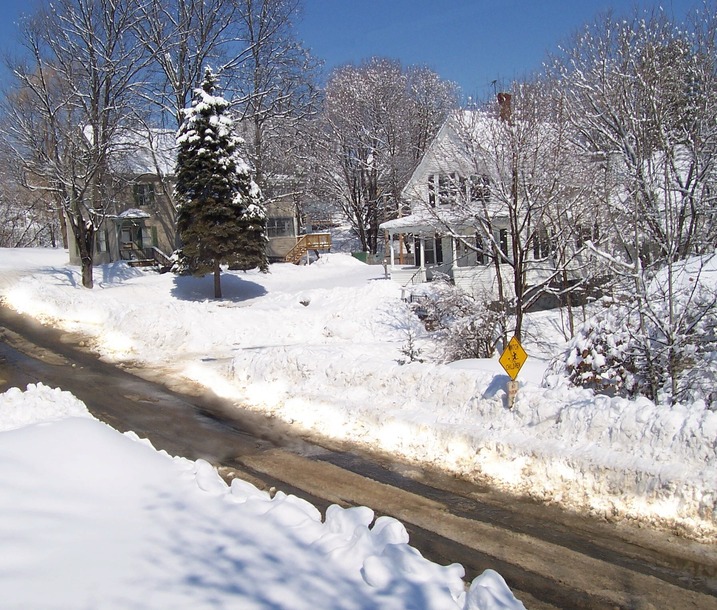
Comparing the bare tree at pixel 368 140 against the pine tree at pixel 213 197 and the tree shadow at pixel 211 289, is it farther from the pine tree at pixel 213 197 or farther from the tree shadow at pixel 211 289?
the pine tree at pixel 213 197

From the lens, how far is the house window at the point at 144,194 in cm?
4500

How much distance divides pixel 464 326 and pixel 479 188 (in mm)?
4190

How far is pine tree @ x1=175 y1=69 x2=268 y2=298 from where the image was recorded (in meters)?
29.4

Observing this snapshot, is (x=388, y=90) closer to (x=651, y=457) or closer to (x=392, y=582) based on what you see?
(x=651, y=457)

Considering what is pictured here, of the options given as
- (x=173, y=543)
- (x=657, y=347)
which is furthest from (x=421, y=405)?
(x=173, y=543)

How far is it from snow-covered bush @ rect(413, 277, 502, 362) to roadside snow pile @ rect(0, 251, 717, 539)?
5.18 ft

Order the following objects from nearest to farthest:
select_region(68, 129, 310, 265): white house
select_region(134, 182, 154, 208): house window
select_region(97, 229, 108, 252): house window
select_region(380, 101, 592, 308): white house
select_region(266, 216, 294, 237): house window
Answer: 1. select_region(380, 101, 592, 308): white house
2. select_region(68, 129, 310, 265): white house
3. select_region(97, 229, 108, 252): house window
4. select_region(134, 182, 154, 208): house window
5. select_region(266, 216, 294, 237): house window

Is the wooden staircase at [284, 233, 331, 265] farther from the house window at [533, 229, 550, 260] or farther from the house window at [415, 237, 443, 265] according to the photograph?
the house window at [533, 229, 550, 260]

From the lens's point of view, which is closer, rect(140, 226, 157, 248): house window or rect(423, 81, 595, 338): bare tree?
rect(423, 81, 595, 338): bare tree

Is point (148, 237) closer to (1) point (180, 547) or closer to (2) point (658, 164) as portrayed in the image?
(2) point (658, 164)

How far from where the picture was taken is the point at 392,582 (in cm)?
538

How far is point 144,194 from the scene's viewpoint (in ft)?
148

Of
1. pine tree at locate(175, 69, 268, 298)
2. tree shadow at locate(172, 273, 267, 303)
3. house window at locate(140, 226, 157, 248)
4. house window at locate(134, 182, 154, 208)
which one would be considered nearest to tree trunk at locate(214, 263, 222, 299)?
pine tree at locate(175, 69, 268, 298)

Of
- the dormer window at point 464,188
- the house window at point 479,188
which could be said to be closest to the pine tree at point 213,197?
the dormer window at point 464,188
